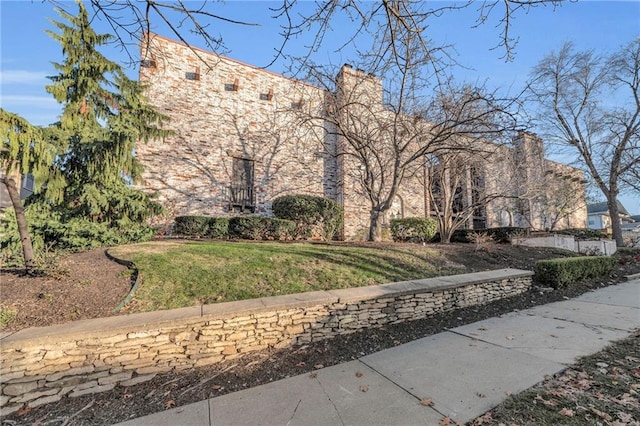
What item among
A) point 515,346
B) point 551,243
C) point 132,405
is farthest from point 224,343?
point 551,243

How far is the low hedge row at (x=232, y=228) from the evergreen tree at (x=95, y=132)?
1782 mm

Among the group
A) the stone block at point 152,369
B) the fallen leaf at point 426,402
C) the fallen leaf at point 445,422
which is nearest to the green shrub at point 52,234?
the stone block at point 152,369

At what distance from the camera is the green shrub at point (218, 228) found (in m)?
9.36

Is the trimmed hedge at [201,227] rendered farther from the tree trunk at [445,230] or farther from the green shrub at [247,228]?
the tree trunk at [445,230]

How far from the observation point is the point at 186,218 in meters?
9.34

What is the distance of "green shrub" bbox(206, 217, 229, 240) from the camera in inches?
368

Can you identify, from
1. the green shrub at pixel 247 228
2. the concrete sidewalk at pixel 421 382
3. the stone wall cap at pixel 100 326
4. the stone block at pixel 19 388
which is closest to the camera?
the concrete sidewalk at pixel 421 382

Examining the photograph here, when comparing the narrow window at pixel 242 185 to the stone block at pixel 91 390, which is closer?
the stone block at pixel 91 390

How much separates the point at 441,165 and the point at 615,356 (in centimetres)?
798

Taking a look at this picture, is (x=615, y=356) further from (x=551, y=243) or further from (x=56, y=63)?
(x=56, y=63)

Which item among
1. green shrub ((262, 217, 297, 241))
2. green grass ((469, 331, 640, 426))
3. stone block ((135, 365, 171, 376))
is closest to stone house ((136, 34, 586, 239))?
green shrub ((262, 217, 297, 241))

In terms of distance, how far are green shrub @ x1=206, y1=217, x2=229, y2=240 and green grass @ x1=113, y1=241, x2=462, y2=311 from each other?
3.15 m

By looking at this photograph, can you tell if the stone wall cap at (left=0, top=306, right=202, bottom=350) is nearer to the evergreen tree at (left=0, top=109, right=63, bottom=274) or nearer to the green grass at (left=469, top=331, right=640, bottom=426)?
the evergreen tree at (left=0, top=109, right=63, bottom=274)

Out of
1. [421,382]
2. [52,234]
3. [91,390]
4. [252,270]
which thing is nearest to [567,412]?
[421,382]
